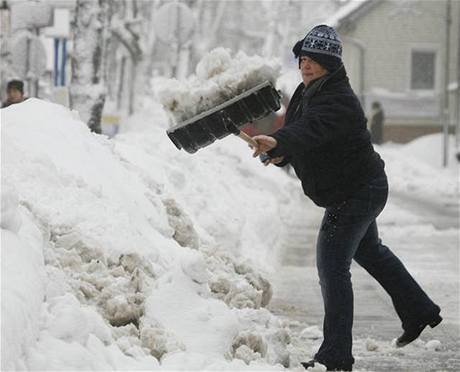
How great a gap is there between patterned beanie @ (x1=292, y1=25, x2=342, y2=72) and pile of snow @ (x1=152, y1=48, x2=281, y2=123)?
0.21 m

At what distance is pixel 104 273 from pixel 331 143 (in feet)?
4.24

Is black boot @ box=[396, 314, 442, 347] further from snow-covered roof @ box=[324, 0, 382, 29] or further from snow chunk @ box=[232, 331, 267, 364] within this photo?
snow-covered roof @ box=[324, 0, 382, 29]

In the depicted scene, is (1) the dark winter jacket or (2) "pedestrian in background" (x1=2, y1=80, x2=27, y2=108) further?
(2) "pedestrian in background" (x1=2, y1=80, x2=27, y2=108)

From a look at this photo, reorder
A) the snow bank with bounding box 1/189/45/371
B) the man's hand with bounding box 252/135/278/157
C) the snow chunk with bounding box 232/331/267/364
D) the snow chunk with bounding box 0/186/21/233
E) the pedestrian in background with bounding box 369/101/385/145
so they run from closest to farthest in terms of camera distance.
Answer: the snow bank with bounding box 1/189/45/371, the snow chunk with bounding box 0/186/21/233, the snow chunk with bounding box 232/331/267/364, the man's hand with bounding box 252/135/278/157, the pedestrian in background with bounding box 369/101/385/145

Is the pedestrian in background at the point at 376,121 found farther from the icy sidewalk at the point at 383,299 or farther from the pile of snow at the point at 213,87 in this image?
the pile of snow at the point at 213,87

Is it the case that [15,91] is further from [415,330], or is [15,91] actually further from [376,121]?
[376,121]

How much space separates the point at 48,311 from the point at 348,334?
6.18ft

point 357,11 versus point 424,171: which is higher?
point 357,11

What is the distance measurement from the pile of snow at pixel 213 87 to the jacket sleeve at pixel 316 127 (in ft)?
0.97

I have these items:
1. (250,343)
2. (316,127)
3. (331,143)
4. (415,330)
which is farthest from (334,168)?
(415,330)

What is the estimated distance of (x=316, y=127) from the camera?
17.9ft

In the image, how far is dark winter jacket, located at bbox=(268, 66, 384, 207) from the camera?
17.9ft

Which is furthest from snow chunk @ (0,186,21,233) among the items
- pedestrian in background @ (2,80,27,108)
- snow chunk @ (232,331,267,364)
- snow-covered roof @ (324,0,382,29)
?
snow-covered roof @ (324,0,382,29)

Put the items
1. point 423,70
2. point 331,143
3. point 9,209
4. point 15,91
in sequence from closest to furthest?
point 9,209, point 331,143, point 15,91, point 423,70
